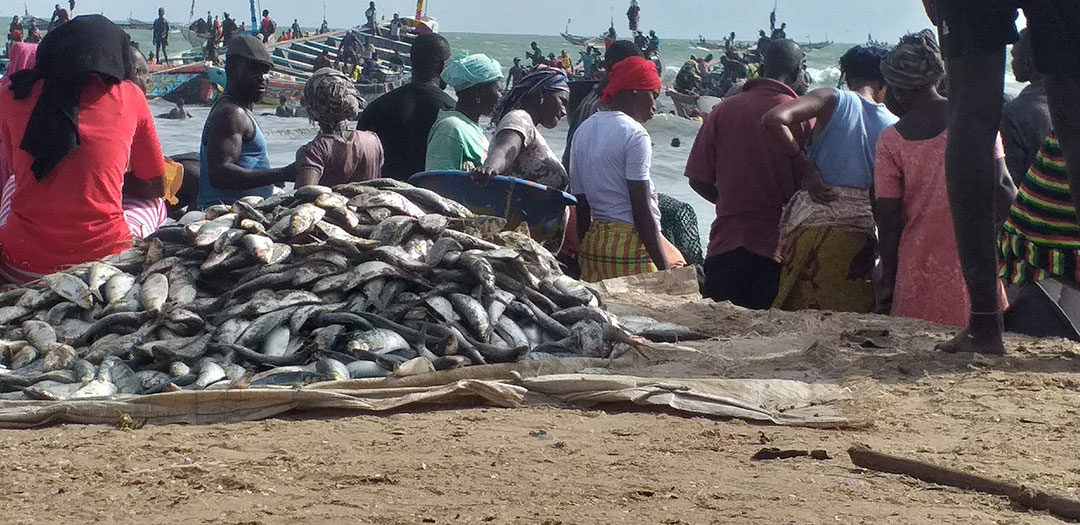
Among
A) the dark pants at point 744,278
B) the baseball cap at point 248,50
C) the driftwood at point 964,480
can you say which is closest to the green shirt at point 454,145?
the baseball cap at point 248,50

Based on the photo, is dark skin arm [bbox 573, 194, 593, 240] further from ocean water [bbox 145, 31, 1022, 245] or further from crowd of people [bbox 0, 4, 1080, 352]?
ocean water [bbox 145, 31, 1022, 245]

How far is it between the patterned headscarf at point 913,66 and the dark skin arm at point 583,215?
203 centimetres

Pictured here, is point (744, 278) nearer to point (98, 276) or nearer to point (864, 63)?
point (864, 63)

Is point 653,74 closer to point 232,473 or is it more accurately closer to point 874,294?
point 874,294

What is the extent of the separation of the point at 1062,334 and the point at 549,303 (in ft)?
7.96

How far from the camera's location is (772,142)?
7.22m

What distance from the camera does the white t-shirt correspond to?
7344mm

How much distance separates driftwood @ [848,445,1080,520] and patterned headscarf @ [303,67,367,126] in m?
4.17

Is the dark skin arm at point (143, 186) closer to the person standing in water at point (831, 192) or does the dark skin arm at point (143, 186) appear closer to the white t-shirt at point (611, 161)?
the white t-shirt at point (611, 161)

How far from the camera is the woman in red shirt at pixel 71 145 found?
6.31 m

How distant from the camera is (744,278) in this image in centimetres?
754

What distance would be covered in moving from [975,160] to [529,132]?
303 cm

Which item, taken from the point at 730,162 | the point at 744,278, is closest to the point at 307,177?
the point at 730,162

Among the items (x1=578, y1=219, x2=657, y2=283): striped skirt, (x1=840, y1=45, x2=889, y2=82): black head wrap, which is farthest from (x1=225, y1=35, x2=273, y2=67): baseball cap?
(x1=840, y1=45, x2=889, y2=82): black head wrap
